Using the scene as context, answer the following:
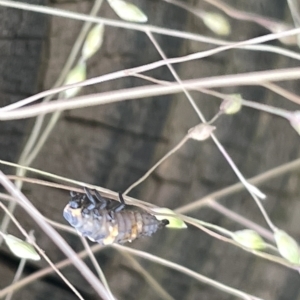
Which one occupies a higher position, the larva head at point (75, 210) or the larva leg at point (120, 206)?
the larva leg at point (120, 206)

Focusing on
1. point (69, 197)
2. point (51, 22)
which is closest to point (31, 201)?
point (69, 197)

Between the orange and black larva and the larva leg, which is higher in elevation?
the larva leg

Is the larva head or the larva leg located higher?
the larva leg

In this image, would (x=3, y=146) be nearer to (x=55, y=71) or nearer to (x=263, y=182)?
(x=55, y=71)

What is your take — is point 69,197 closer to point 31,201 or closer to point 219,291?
point 31,201

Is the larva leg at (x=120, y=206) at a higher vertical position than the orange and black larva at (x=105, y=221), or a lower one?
higher

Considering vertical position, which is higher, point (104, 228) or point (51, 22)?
point (51, 22)
